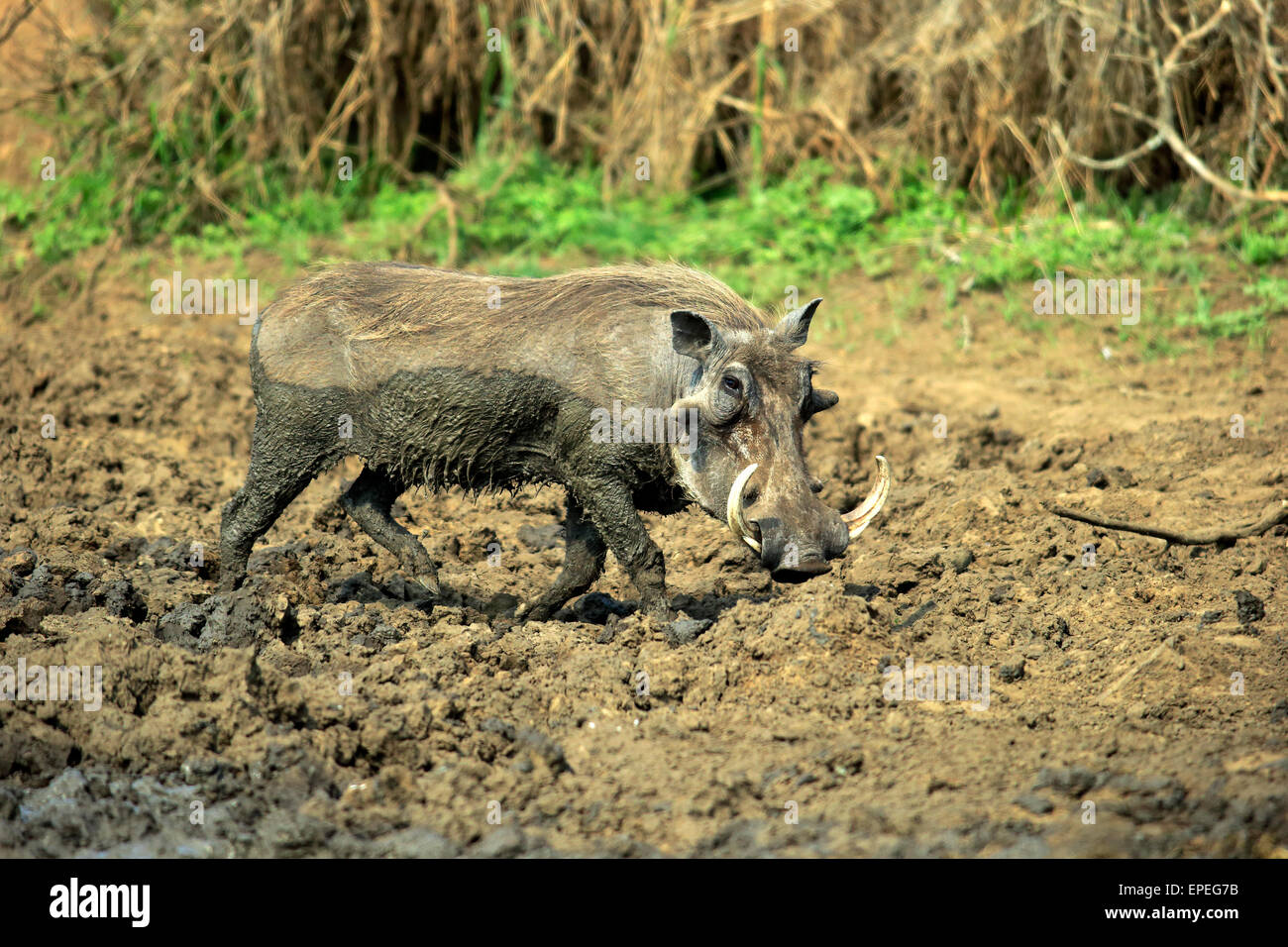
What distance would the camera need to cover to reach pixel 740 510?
452 centimetres

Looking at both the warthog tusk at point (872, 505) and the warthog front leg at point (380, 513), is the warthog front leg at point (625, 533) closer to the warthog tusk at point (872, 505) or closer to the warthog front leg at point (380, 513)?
the warthog tusk at point (872, 505)

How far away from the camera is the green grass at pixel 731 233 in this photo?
866cm

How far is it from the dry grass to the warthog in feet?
16.2

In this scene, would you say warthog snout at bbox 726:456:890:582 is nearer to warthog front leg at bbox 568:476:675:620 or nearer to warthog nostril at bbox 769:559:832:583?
warthog nostril at bbox 769:559:832:583

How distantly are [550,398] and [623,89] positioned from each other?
6.16 meters

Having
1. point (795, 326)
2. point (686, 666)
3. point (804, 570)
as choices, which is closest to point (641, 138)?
point (795, 326)

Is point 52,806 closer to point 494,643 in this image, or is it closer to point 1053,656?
point 494,643

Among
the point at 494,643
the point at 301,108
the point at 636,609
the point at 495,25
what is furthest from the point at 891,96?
the point at 494,643

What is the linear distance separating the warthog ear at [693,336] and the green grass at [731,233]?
3.75m

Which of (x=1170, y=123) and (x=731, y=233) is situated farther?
(x=731, y=233)

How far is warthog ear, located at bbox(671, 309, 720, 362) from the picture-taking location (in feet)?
15.6

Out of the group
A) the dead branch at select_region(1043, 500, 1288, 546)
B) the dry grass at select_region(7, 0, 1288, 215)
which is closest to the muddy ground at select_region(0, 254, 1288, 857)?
the dead branch at select_region(1043, 500, 1288, 546)

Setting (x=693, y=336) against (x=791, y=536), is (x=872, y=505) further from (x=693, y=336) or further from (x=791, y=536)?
(x=693, y=336)

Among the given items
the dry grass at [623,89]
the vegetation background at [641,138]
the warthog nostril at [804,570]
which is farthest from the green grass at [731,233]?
the warthog nostril at [804,570]
